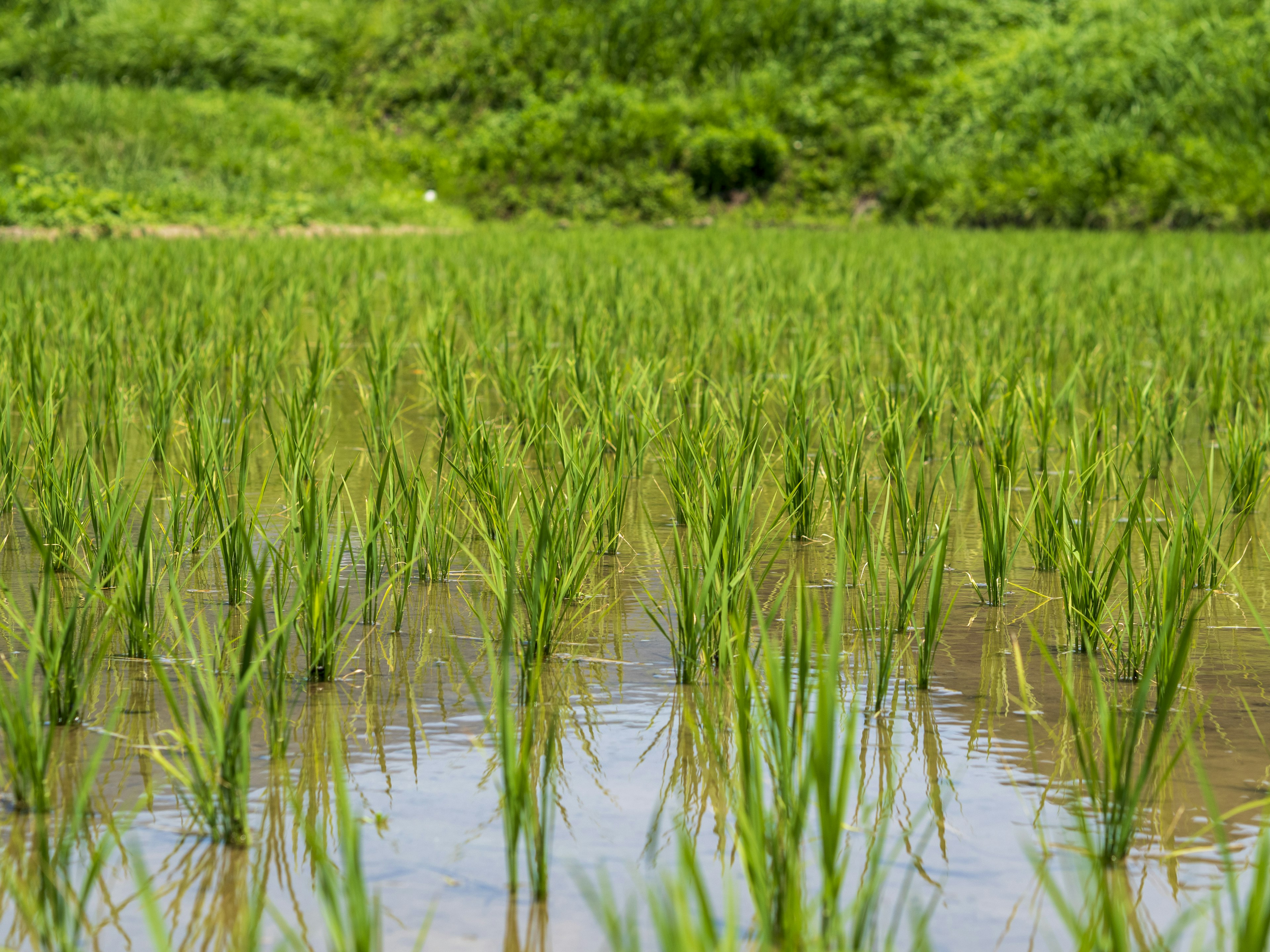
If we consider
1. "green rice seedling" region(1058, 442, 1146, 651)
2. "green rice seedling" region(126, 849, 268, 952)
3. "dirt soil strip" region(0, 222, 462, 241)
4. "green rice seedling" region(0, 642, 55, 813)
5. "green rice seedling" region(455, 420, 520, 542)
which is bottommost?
"green rice seedling" region(126, 849, 268, 952)

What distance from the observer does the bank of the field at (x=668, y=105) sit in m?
15.0

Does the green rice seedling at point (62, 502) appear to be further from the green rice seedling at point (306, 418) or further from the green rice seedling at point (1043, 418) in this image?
the green rice seedling at point (1043, 418)

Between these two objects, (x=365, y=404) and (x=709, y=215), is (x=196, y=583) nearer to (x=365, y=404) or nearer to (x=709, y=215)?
(x=365, y=404)

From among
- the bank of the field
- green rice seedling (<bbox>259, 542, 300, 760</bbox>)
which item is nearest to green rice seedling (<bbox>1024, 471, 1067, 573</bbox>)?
green rice seedling (<bbox>259, 542, 300, 760</bbox>)

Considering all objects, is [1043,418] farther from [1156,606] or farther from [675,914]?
[675,914]

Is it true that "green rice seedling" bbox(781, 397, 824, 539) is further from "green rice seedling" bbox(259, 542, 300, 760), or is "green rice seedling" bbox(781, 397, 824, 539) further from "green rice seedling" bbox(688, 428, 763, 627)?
"green rice seedling" bbox(259, 542, 300, 760)

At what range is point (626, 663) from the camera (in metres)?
1.77

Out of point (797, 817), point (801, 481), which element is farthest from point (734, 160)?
point (797, 817)

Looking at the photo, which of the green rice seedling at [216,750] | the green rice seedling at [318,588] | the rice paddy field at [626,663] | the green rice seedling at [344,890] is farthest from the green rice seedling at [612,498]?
the green rice seedling at [344,890]

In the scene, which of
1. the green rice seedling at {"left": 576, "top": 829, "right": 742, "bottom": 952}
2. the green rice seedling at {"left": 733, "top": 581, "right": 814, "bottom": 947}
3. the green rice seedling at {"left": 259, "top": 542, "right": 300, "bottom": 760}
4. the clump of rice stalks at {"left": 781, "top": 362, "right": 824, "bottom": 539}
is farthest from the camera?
the clump of rice stalks at {"left": 781, "top": 362, "right": 824, "bottom": 539}

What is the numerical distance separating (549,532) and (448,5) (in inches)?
802

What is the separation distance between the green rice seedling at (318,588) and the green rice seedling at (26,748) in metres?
0.31

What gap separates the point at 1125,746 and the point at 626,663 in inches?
27.8

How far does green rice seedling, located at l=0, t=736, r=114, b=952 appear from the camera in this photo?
1011 millimetres
